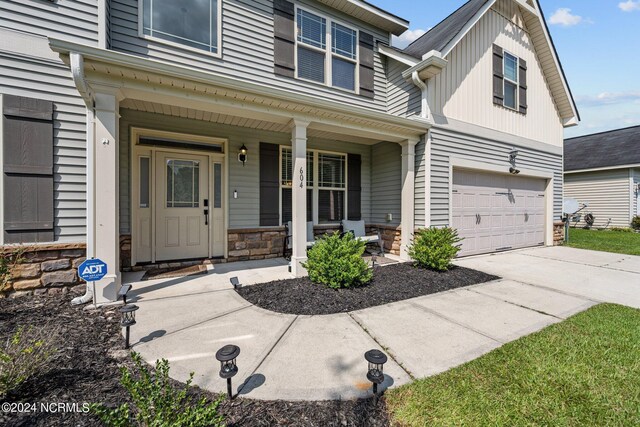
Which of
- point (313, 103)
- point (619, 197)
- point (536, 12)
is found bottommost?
point (619, 197)

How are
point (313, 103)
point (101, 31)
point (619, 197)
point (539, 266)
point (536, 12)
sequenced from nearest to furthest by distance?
point (101, 31) → point (313, 103) → point (539, 266) → point (536, 12) → point (619, 197)

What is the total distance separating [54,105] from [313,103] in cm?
339

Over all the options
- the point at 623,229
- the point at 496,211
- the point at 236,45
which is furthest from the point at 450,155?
the point at 623,229

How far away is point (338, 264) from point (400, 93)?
181 inches

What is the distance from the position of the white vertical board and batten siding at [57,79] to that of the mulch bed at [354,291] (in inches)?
97.5

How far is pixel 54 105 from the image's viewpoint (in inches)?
138

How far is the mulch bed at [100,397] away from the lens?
1.55m

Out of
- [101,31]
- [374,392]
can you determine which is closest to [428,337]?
[374,392]

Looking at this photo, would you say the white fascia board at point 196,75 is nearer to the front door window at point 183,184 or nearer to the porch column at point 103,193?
the porch column at point 103,193

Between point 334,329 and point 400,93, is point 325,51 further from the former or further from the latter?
→ point 334,329

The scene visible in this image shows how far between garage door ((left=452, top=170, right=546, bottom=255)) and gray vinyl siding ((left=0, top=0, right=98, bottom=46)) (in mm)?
6924

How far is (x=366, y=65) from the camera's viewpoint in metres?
6.40

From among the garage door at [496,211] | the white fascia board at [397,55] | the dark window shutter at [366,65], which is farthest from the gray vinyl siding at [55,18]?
Answer: the garage door at [496,211]

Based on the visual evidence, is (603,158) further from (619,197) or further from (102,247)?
(102,247)
